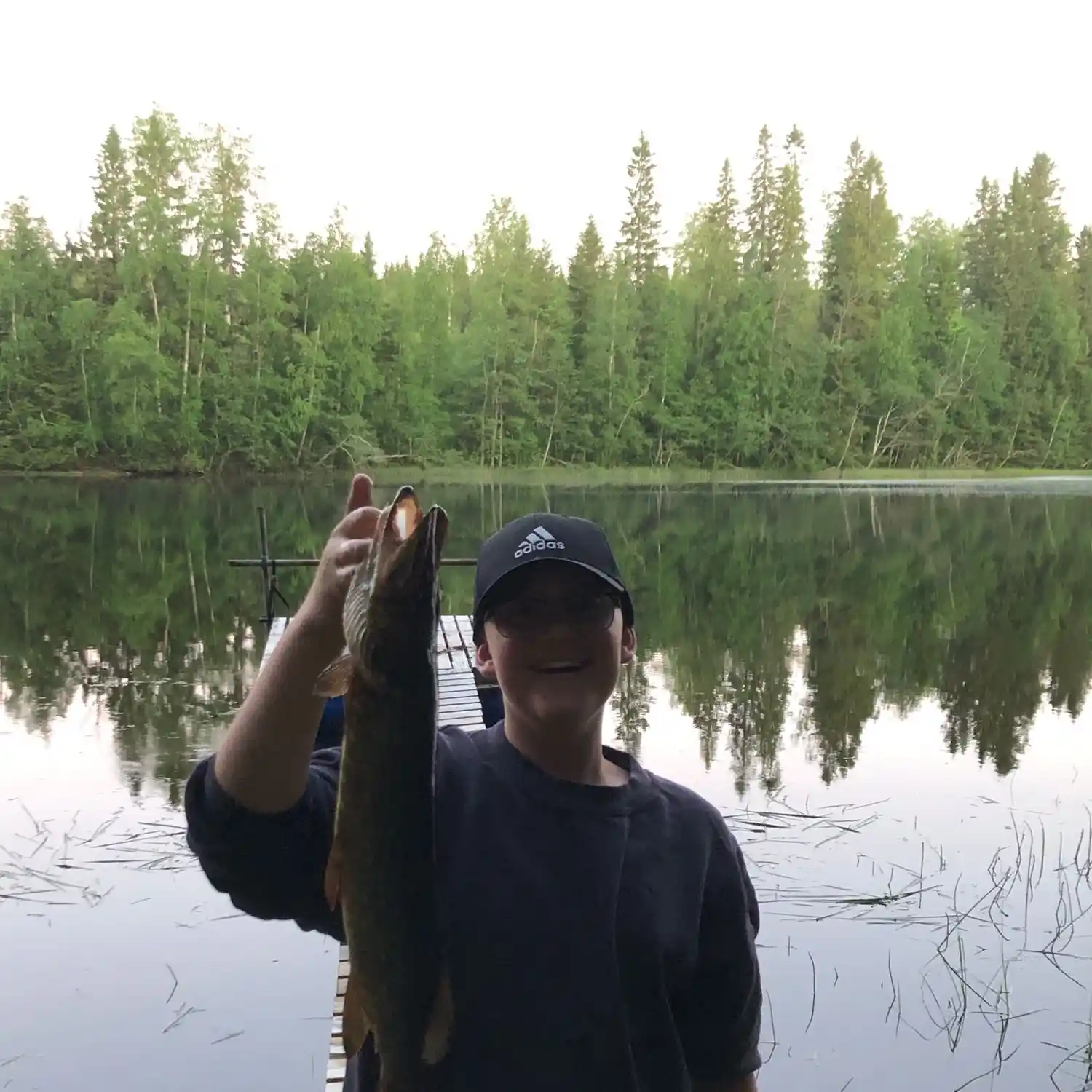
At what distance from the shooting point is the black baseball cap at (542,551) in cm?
A: 174

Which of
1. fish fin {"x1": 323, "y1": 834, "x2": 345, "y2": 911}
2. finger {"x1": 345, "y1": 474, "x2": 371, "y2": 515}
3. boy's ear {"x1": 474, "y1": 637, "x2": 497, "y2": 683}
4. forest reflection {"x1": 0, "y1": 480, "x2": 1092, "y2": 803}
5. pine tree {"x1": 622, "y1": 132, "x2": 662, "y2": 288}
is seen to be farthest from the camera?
pine tree {"x1": 622, "y1": 132, "x2": 662, "y2": 288}

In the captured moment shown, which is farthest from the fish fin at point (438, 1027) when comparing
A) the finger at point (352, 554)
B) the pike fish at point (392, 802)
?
the finger at point (352, 554)

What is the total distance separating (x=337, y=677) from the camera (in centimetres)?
146

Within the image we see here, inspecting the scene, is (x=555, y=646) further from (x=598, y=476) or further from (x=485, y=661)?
(x=598, y=476)

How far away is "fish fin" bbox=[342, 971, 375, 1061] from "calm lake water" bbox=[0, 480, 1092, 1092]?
168 inches

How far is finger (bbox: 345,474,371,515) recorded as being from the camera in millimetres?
1672

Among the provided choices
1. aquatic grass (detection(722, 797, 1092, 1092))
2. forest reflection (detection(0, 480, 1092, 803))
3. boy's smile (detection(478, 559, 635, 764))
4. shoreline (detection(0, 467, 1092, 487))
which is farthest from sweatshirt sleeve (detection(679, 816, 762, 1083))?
shoreline (detection(0, 467, 1092, 487))

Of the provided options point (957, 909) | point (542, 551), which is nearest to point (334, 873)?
point (542, 551)

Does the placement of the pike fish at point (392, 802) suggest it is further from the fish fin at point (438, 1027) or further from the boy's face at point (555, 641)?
the boy's face at point (555, 641)

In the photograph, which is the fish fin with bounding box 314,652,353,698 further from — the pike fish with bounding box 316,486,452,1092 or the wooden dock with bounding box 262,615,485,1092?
the wooden dock with bounding box 262,615,485,1092

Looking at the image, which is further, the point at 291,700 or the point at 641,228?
the point at 641,228

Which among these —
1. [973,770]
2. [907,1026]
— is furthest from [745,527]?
[907,1026]

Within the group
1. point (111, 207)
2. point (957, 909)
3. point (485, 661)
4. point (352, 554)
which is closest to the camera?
point (352, 554)

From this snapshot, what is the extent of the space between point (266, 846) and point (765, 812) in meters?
8.14
